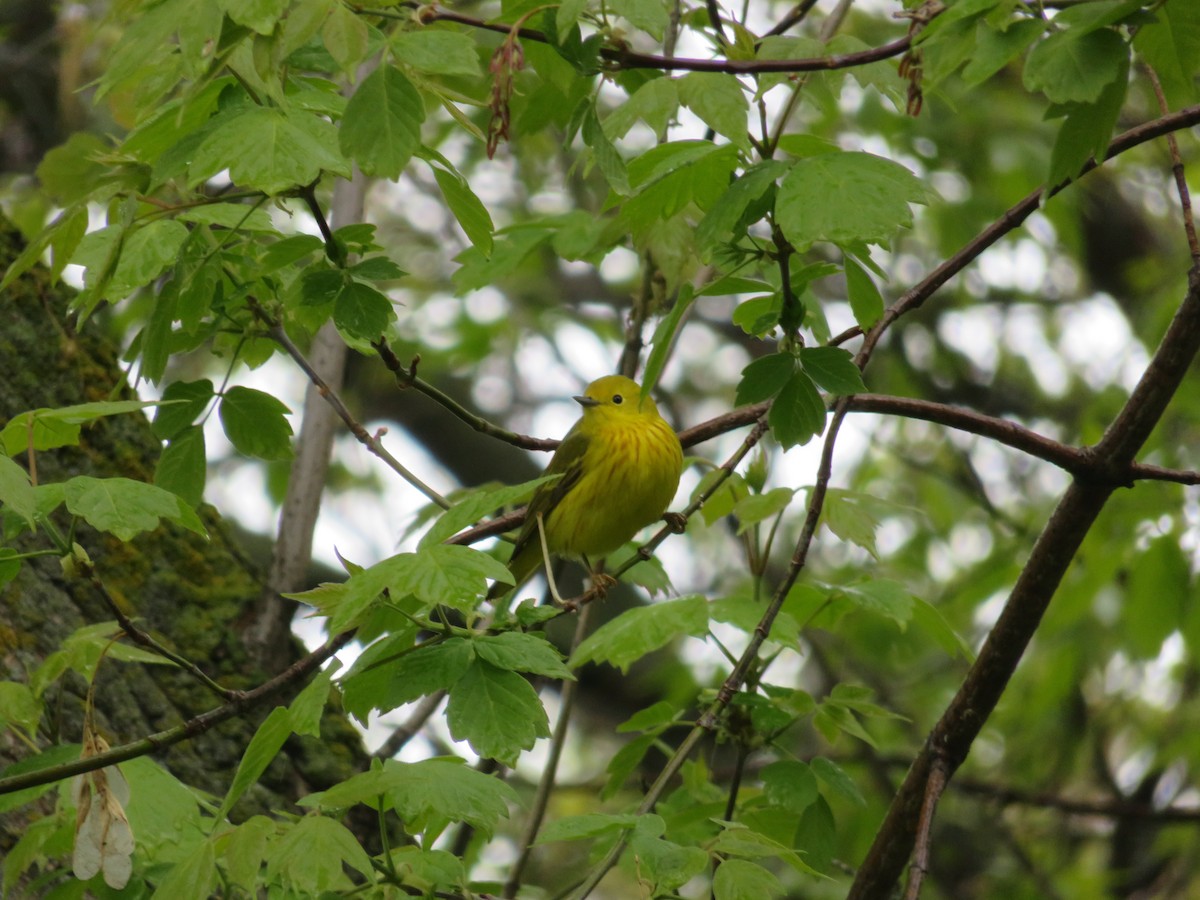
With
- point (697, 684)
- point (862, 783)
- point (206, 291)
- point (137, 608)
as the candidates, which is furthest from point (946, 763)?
point (862, 783)

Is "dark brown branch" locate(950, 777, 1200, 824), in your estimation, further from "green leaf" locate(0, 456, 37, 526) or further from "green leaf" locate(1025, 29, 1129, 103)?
"green leaf" locate(0, 456, 37, 526)

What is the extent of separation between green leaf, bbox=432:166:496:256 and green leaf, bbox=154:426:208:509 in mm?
763

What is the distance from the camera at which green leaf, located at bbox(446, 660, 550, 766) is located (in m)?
1.77

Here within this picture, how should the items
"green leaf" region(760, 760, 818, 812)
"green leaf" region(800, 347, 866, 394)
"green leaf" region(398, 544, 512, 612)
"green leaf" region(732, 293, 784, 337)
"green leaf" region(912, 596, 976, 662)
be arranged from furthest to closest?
1. "green leaf" region(912, 596, 976, 662)
2. "green leaf" region(760, 760, 818, 812)
3. "green leaf" region(732, 293, 784, 337)
4. "green leaf" region(800, 347, 866, 394)
5. "green leaf" region(398, 544, 512, 612)

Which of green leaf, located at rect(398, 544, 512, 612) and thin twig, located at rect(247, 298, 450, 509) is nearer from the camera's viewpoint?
green leaf, located at rect(398, 544, 512, 612)

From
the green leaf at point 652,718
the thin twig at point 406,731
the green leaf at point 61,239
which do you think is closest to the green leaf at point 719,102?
the green leaf at point 61,239

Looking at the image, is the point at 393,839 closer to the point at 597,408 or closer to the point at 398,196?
the point at 597,408

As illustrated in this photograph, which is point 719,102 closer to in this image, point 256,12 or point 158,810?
point 256,12

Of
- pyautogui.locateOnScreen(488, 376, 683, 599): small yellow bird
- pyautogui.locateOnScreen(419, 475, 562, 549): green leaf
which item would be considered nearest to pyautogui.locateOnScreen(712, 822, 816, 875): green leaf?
pyautogui.locateOnScreen(419, 475, 562, 549): green leaf

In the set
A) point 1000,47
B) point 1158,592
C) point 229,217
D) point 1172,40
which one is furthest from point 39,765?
point 1158,592

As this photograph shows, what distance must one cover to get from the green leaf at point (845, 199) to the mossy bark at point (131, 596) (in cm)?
183

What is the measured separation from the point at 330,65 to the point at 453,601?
1.05 meters

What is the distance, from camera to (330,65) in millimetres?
2199

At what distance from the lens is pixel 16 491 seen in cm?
179
